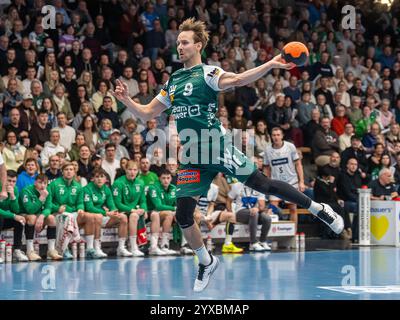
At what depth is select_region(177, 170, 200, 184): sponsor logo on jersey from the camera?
33.8 feet

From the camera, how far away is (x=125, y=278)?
520 inches

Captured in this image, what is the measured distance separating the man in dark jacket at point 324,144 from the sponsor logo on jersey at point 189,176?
38.1 feet

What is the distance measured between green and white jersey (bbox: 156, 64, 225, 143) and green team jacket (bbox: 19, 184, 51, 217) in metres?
6.54

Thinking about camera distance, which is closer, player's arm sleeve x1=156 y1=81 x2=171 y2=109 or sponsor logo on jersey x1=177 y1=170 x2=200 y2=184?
sponsor logo on jersey x1=177 y1=170 x2=200 y2=184

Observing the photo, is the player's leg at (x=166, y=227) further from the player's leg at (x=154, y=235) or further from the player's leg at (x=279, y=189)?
the player's leg at (x=279, y=189)

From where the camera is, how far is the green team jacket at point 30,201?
1611cm

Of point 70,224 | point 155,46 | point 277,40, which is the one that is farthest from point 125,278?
point 277,40

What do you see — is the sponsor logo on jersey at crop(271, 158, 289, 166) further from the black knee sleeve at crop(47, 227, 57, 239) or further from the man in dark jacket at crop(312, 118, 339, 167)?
the black knee sleeve at crop(47, 227, 57, 239)

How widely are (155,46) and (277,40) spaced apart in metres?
4.54

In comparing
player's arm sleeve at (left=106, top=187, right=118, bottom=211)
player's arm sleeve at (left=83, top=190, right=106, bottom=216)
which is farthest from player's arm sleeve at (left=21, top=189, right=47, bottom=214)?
player's arm sleeve at (left=106, top=187, right=118, bottom=211)

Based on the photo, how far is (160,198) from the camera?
1775 cm

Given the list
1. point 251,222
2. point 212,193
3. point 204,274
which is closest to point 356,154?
point 251,222

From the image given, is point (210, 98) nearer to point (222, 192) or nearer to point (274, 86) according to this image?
point (222, 192)

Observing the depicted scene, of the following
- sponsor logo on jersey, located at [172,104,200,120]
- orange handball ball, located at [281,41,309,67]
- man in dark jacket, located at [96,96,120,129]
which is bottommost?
sponsor logo on jersey, located at [172,104,200,120]
